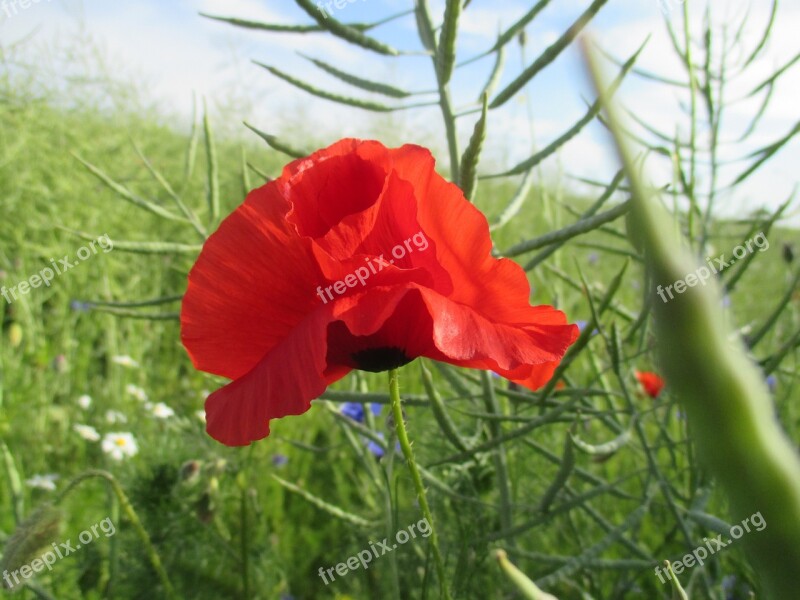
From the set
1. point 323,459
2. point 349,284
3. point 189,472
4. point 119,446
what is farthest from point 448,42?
point 323,459

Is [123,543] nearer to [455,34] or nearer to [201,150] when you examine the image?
[455,34]

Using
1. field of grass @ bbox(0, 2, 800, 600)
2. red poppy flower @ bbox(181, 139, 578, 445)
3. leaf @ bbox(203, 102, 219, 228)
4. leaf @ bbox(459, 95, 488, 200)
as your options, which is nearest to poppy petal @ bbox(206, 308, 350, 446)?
red poppy flower @ bbox(181, 139, 578, 445)

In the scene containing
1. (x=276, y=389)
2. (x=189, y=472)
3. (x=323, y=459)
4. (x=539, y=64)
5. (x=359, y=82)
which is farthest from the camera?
(x=323, y=459)

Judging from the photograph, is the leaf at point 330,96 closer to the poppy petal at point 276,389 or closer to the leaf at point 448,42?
the leaf at point 448,42

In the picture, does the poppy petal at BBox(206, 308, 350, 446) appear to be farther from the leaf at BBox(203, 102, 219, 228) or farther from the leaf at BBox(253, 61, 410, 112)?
the leaf at BBox(203, 102, 219, 228)

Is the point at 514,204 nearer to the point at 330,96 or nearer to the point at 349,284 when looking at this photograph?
the point at 330,96

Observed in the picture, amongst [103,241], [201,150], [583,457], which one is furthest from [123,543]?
[201,150]
